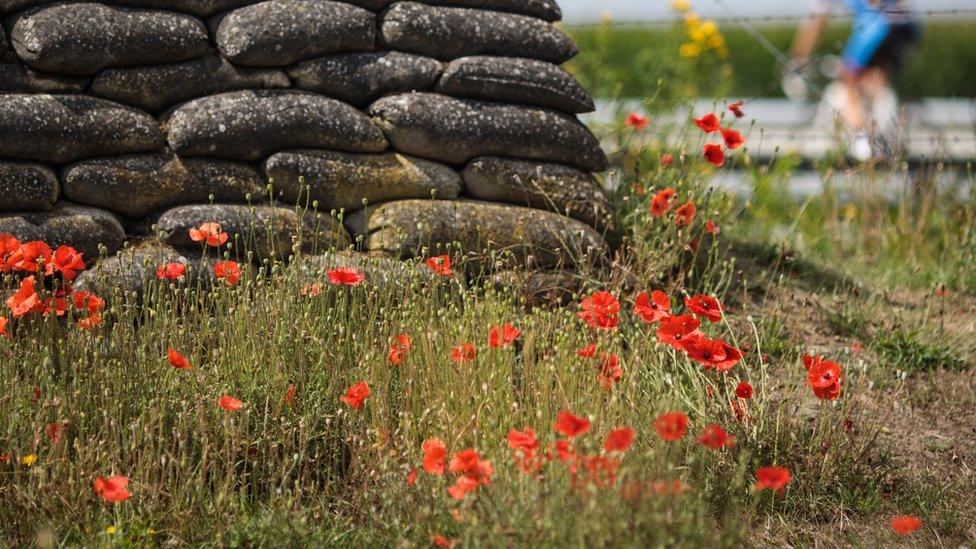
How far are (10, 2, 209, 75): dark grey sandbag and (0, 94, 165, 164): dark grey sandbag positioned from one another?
14 cm

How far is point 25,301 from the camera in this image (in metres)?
3.29

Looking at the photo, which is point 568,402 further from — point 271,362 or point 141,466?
point 141,466

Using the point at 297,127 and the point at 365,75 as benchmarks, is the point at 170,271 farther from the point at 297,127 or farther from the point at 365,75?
the point at 365,75

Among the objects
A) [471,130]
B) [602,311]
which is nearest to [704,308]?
[602,311]

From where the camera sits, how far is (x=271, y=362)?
3377mm

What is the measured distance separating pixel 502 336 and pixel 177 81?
174cm

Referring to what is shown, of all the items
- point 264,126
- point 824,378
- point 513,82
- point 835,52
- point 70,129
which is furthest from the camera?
point 835,52

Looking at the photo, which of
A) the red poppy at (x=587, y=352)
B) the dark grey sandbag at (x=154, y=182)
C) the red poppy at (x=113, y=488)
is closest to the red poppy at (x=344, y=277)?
the red poppy at (x=587, y=352)

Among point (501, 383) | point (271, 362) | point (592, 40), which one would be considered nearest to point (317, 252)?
point (271, 362)

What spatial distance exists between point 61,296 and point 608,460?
6.21 feet

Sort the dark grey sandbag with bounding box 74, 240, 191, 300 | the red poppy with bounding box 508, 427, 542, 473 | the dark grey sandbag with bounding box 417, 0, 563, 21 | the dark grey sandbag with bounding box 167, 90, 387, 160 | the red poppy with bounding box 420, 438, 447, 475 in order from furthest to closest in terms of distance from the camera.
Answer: the dark grey sandbag with bounding box 417, 0, 563, 21
the dark grey sandbag with bounding box 167, 90, 387, 160
the dark grey sandbag with bounding box 74, 240, 191, 300
the red poppy with bounding box 420, 438, 447, 475
the red poppy with bounding box 508, 427, 542, 473

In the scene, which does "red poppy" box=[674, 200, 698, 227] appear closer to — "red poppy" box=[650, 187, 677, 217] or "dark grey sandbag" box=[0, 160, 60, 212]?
"red poppy" box=[650, 187, 677, 217]

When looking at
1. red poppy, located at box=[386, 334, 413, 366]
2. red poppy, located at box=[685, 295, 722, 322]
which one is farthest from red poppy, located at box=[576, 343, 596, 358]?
red poppy, located at box=[386, 334, 413, 366]

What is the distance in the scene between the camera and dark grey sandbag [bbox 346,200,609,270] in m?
4.23
